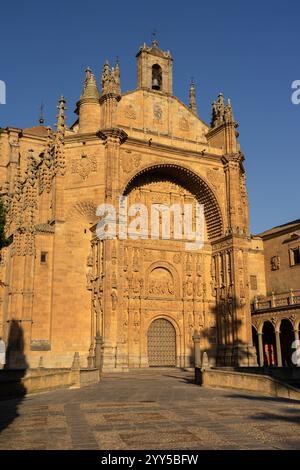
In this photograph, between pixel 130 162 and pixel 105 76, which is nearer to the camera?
pixel 130 162

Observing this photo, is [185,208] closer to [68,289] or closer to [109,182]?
[109,182]

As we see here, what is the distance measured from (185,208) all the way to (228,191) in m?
3.25

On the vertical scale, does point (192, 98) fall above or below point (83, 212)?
above

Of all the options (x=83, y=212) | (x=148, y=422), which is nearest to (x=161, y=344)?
(x=83, y=212)

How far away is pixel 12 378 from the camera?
1966cm

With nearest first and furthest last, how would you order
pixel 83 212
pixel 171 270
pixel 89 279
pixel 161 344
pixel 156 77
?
pixel 89 279 → pixel 83 212 → pixel 161 344 → pixel 171 270 → pixel 156 77

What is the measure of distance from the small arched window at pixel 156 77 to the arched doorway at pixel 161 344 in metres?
17.3

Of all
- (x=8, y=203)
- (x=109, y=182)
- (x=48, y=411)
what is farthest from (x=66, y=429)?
(x=8, y=203)

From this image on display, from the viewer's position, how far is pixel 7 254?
3400 centimetres

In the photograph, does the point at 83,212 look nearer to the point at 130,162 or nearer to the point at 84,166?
the point at 84,166

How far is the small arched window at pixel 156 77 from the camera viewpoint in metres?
37.3

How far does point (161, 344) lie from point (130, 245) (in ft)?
22.1

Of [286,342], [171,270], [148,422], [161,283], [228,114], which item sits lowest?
[148,422]

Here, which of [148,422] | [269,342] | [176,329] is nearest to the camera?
[148,422]
